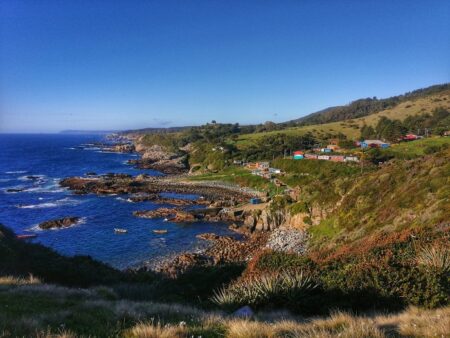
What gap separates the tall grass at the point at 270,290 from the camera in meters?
8.29

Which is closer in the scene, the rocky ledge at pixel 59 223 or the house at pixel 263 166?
the rocky ledge at pixel 59 223

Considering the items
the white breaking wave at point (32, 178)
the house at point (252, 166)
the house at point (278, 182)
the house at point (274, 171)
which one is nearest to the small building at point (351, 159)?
the house at point (274, 171)

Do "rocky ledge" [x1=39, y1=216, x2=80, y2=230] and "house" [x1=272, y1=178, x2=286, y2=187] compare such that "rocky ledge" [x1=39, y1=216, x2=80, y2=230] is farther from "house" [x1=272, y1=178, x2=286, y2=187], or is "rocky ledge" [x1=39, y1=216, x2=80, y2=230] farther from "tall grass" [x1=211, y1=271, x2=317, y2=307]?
"tall grass" [x1=211, y1=271, x2=317, y2=307]

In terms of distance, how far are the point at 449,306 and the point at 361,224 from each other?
1689 centimetres

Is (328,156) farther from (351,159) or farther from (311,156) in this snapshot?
(351,159)

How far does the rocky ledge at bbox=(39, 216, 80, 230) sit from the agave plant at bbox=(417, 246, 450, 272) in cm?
3916

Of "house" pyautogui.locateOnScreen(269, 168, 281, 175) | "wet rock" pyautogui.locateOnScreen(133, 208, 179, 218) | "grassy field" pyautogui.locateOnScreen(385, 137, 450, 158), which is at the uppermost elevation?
"grassy field" pyautogui.locateOnScreen(385, 137, 450, 158)

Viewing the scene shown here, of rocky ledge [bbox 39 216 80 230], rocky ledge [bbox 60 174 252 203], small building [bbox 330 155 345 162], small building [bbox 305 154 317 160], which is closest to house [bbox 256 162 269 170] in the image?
small building [bbox 305 154 317 160]

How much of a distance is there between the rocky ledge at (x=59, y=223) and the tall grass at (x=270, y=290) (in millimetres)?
36093

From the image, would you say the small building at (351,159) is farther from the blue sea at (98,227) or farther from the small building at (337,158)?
the blue sea at (98,227)

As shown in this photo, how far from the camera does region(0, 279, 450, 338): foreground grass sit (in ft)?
16.5

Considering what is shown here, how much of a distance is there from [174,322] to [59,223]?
38444mm

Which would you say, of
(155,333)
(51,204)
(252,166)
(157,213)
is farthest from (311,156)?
(155,333)

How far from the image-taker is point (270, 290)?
8328 millimetres
